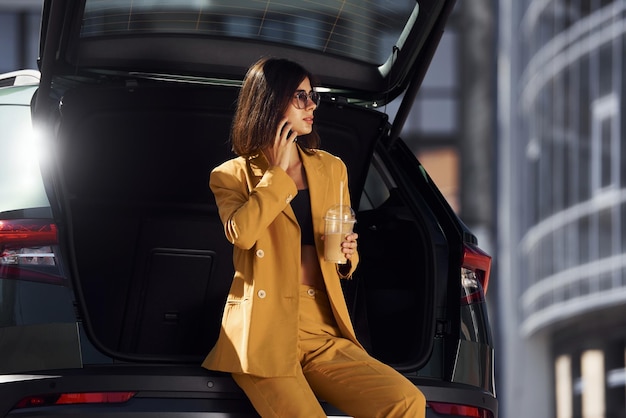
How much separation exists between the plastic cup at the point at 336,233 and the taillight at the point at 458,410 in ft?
1.89

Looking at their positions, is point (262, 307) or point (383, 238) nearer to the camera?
point (262, 307)

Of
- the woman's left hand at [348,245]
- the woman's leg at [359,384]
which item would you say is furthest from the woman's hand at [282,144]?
the woman's leg at [359,384]

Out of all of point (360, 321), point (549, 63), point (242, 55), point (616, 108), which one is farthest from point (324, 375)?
point (549, 63)

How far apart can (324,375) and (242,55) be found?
1.24 metres

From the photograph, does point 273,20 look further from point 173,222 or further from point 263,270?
point 263,270

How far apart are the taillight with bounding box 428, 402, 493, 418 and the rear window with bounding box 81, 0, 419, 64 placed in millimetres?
1262

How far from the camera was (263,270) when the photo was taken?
4.09 m

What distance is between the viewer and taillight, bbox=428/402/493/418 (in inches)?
171

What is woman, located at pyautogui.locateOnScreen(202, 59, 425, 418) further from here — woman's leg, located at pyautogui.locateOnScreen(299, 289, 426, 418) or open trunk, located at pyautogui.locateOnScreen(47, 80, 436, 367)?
open trunk, located at pyautogui.locateOnScreen(47, 80, 436, 367)

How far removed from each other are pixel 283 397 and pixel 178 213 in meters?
1.37

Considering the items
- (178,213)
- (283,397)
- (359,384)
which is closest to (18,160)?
(178,213)

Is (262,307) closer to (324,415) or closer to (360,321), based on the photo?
(324,415)

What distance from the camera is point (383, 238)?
504 cm

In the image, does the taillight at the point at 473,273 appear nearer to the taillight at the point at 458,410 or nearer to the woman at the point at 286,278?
the taillight at the point at 458,410
